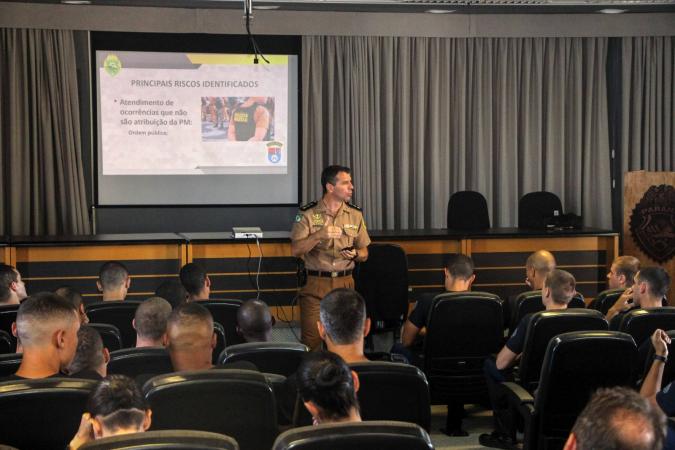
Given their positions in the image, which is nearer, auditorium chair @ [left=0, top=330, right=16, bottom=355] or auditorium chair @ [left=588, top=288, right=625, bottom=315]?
auditorium chair @ [left=0, top=330, right=16, bottom=355]

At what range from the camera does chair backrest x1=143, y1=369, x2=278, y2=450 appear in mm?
2879

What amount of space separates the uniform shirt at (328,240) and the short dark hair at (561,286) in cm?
209

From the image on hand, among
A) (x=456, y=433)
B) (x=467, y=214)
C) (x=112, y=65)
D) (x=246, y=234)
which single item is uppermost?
(x=112, y=65)

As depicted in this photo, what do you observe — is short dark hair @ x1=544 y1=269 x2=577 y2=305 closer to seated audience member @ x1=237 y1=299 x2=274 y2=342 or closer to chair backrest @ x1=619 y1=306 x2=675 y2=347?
chair backrest @ x1=619 y1=306 x2=675 y2=347

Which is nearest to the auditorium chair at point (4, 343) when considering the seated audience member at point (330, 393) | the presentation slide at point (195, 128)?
the seated audience member at point (330, 393)

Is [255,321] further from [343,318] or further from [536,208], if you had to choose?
[536,208]

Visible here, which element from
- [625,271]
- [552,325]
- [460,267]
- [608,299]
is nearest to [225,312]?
[460,267]

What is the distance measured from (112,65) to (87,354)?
6.50m

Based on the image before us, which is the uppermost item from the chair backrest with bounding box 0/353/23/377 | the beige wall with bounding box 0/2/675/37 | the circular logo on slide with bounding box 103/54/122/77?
the beige wall with bounding box 0/2/675/37

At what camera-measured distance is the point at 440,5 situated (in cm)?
930

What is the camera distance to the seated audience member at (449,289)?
529 cm

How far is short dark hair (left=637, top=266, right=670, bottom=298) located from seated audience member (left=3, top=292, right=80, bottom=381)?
9.68 ft

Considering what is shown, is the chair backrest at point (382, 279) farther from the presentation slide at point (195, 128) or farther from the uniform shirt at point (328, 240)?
the presentation slide at point (195, 128)

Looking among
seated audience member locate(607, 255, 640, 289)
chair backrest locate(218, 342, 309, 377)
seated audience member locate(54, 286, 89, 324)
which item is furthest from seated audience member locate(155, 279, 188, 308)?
seated audience member locate(607, 255, 640, 289)
